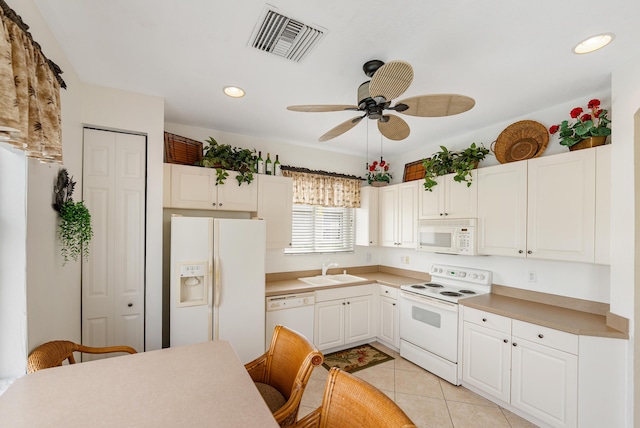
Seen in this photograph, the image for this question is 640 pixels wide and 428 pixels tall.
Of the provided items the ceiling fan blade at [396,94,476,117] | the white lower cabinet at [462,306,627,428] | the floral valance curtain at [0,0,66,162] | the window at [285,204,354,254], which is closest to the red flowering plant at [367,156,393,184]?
the window at [285,204,354,254]

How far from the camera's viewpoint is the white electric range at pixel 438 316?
2.80m

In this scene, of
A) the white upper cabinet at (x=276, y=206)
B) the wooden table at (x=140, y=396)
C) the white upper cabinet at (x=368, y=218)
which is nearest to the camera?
the wooden table at (x=140, y=396)

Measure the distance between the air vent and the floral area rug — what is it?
2.99 metres

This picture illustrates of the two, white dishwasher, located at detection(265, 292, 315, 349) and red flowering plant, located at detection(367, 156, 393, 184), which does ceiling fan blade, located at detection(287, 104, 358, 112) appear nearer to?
white dishwasher, located at detection(265, 292, 315, 349)

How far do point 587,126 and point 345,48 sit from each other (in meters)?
1.99

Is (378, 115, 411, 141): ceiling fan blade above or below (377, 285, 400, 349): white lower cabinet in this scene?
above

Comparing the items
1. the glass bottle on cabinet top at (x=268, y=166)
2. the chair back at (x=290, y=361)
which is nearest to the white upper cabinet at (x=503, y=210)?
the chair back at (x=290, y=361)

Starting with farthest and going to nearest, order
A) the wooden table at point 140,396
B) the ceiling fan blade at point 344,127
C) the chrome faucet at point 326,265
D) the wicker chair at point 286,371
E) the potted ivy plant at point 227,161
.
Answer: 1. the chrome faucet at point 326,265
2. the potted ivy plant at point 227,161
3. the ceiling fan blade at point 344,127
4. the wicker chair at point 286,371
5. the wooden table at point 140,396

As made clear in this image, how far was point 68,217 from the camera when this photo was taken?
1.80m

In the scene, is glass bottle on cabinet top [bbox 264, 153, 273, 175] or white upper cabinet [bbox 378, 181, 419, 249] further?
white upper cabinet [bbox 378, 181, 419, 249]

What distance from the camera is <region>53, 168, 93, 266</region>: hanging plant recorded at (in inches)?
70.6

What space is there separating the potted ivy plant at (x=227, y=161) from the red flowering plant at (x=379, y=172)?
5.81 feet

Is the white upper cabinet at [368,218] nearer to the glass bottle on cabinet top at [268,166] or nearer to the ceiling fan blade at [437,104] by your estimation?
the glass bottle on cabinet top at [268,166]

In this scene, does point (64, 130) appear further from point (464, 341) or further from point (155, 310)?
point (464, 341)
